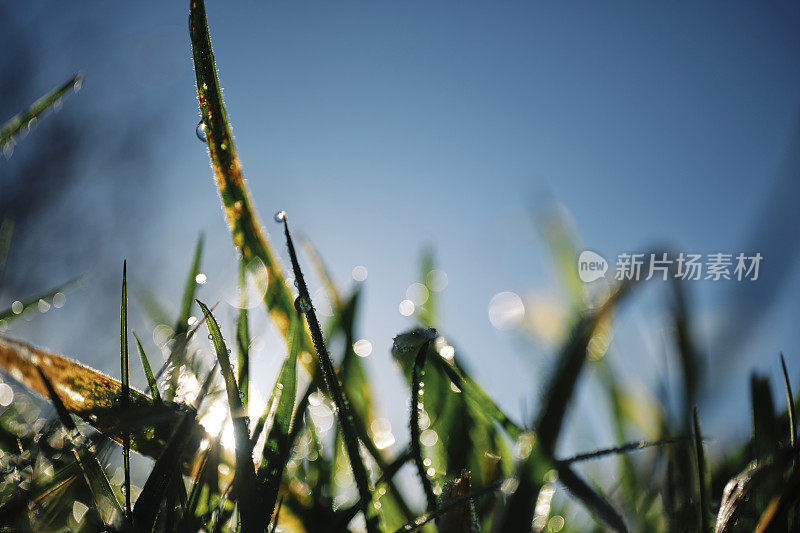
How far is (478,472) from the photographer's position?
0.39 m

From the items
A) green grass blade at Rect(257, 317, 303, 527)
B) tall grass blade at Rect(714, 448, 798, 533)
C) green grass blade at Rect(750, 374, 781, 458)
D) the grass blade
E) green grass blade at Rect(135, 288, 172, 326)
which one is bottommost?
green grass blade at Rect(750, 374, 781, 458)

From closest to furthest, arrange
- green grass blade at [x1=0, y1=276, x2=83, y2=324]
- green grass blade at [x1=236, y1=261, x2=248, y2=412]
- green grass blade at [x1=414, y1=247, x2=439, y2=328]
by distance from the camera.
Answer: green grass blade at [x1=236, y1=261, x2=248, y2=412]
green grass blade at [x1=0, y1=276, x2=83, y2=324]
green grass blade at [x1=414, y1=247, x2=439, y2=328]

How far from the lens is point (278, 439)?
266mm

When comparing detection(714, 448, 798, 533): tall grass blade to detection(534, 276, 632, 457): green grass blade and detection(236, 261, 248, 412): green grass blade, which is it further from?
detection(236, 261, 248, 412): green grass blade

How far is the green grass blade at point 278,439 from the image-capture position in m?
0.25

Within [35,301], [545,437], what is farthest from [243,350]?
[35,301]

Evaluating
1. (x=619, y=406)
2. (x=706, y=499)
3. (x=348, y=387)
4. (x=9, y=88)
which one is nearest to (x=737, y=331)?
(x=619, y=406)

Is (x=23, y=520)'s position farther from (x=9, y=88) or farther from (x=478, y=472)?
(x=9, y=88)

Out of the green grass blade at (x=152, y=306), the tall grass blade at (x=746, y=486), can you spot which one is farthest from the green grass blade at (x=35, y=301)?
the tall grass blade at (x=746, y=486)

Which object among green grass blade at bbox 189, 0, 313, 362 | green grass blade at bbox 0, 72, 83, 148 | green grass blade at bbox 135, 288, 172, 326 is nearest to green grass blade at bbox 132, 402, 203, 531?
green grass blade at bbox 189, 0, 313, 362

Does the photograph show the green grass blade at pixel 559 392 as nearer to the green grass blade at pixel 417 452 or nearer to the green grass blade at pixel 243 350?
the green grass blade at pixel 417 452

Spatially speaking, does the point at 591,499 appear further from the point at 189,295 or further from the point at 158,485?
the point at 189,295

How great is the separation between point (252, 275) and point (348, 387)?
13cm

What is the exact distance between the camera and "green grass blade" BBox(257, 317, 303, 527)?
25cm
